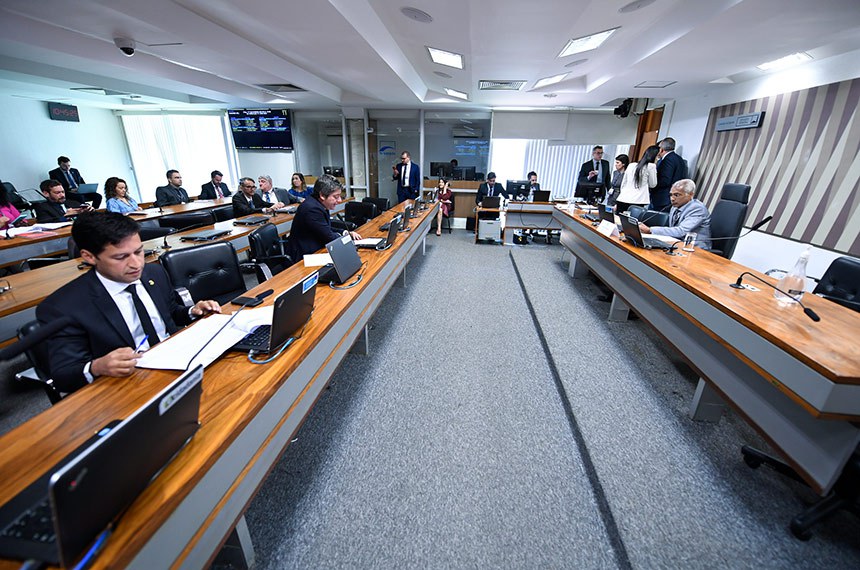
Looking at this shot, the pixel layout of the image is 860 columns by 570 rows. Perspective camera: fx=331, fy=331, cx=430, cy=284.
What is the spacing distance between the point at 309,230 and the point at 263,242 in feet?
1.49

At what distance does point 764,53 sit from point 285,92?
7238mm

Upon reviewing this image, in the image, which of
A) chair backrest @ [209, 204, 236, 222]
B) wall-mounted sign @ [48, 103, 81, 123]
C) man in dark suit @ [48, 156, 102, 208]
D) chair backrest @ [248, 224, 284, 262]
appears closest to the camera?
chair backrest @ [248, 224, 284, 262]

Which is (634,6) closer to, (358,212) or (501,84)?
(501,84)

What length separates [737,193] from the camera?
3.13 m

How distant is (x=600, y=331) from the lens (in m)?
3.10

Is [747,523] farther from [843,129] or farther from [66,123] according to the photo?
[66,123]

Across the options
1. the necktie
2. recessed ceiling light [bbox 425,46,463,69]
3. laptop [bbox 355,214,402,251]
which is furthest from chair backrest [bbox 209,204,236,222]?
the necktie

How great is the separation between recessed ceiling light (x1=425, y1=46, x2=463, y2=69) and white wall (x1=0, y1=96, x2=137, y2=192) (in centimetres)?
981

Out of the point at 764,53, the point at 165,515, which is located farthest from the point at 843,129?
the point at 165,515

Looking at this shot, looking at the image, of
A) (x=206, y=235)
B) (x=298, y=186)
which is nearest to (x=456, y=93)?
(x=298, y=186)

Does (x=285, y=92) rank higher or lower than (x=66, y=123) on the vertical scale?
higher

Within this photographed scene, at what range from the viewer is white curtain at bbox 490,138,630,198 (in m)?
8.20

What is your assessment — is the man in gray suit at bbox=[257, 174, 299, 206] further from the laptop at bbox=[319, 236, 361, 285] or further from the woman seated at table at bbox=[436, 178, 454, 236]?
the laptop at bbox=[319, 236, 361, 285]

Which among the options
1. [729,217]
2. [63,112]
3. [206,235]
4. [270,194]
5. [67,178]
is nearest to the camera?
[729,217]
